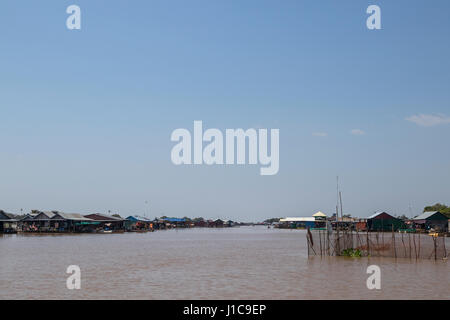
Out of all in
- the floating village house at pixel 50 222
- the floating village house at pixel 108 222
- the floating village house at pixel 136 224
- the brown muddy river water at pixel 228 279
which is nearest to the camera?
the brown muddy river water at pixel 228 279

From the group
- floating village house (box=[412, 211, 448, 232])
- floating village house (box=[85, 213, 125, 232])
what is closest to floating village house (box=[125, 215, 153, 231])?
floating village house (box=[85, 213, 125, 232])

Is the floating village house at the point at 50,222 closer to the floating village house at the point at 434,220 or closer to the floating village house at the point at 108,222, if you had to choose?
the floating village house at the point at 108,222

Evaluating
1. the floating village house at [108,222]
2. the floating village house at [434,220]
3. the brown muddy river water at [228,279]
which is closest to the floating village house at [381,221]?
the floating village house at [434,220]

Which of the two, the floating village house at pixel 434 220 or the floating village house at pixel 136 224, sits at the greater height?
the floating village house at pixel 434 220

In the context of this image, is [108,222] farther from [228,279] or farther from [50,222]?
[228,279]

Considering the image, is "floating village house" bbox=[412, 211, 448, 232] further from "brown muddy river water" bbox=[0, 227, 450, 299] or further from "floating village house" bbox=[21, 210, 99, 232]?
"floating village house" bbox=[21, 210, 99, 232]

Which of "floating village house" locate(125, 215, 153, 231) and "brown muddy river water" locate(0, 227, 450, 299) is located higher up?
"brown muddy river water" locate(0, 227, 450, 299)

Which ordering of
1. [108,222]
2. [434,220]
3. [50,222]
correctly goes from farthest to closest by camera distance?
[108,222] → [434,220] → [50,222]

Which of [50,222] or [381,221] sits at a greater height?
[50,222]

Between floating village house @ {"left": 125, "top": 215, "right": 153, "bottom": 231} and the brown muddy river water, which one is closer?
the brown muddy river water

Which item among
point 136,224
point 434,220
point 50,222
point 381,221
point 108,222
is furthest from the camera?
point 136,224

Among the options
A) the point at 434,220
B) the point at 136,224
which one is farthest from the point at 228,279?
the point at 136,224
